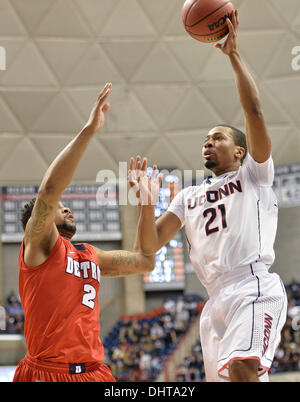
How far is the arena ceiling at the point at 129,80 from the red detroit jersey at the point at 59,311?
49.5ft

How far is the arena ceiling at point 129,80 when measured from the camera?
1825 centimetres

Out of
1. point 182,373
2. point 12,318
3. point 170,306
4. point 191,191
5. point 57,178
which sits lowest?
point 182,373

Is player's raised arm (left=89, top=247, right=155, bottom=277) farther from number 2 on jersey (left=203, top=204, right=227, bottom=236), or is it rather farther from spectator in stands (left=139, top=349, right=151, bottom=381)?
spectator in stands (left=139, top=349, right=151, bottom=381)

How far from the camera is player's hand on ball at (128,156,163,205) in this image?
4.58 metres

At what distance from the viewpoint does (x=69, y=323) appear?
385 cm

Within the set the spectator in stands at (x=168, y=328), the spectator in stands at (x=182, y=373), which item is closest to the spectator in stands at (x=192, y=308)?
the spectator in stands at (x=168, y=328)

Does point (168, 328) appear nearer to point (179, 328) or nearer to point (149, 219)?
point (179, 328)

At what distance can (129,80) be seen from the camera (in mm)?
19125

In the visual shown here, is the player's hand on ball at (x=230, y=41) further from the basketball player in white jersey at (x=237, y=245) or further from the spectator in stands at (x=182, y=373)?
the spectator in stands at (x=182, y=373)

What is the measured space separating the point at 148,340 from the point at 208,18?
13902mm

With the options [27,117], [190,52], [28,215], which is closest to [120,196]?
[27,117]

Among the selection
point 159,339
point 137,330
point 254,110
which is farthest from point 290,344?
point 254,110
